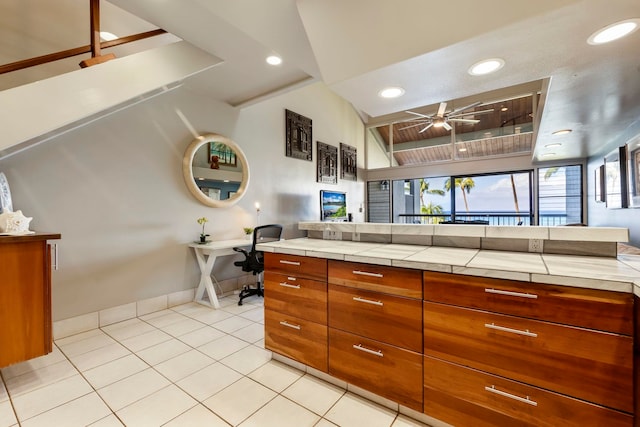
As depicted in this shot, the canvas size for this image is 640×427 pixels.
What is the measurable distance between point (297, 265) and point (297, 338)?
53 cm

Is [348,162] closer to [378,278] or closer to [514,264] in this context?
[378,278]

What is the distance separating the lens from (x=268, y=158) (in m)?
4.66

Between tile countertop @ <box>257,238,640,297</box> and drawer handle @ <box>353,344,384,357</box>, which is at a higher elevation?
tile countertop @ <box>257,238,640,297</box>

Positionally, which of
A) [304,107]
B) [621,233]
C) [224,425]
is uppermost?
[304,107]

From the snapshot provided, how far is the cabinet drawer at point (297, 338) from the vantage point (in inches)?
71.9

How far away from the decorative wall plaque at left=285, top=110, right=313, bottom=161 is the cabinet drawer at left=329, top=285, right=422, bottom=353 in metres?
3.81

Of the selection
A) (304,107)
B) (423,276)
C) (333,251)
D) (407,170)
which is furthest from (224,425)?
(407,170)

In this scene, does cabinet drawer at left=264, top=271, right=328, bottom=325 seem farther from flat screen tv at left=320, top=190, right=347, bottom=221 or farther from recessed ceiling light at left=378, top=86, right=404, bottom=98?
flat screen tv at left=320, top=190, right=347, bottom=221

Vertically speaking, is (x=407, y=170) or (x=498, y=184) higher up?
(x=407, y=170)

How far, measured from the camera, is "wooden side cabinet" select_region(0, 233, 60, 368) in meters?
1.72

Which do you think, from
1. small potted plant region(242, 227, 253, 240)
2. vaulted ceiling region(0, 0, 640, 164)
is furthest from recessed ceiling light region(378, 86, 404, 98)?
small potted plant region(242, 227, 253, 240)

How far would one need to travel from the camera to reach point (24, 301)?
5.89 ft

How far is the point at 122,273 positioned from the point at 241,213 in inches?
67.0

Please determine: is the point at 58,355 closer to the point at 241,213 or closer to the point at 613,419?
the point at 241,213
